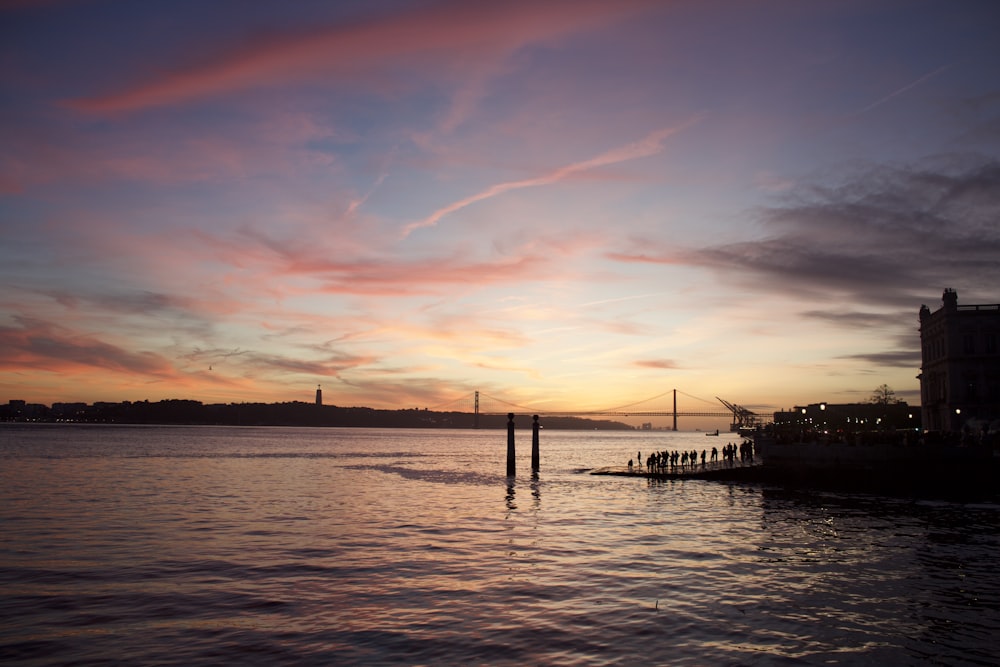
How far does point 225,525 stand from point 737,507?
3101 centimetres

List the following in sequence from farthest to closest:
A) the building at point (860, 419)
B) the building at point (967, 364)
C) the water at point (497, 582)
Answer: the building at point (860, 419), the building at point (967, 364), the water at point (497, 582)

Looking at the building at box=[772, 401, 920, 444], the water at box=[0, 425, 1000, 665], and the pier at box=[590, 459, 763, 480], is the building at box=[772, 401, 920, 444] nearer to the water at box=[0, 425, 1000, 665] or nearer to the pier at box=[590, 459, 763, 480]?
the pier at box=[590, 459, 763, 480]

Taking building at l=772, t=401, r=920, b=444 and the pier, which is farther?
building at l=772, t=401, r=920, b=444

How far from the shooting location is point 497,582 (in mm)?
24125

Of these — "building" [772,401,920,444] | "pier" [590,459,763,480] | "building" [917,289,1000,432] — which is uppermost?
"building" [917,289,1000,432]

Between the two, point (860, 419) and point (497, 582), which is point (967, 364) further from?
point (860, 419)

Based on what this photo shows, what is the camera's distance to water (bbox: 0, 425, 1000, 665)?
1714 cm

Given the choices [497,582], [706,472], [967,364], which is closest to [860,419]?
[967,364]

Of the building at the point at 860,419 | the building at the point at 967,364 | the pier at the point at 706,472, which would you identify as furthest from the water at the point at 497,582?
the building at the point at 860,419

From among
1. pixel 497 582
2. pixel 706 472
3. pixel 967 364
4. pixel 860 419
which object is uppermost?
pixel 967 364

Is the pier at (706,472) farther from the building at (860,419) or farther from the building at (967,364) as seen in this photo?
the building at (860,419)

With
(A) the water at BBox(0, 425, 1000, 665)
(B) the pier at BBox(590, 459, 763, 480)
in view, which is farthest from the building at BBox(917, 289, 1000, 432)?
(A) the water at BBox(0, 425, 1000, 665)

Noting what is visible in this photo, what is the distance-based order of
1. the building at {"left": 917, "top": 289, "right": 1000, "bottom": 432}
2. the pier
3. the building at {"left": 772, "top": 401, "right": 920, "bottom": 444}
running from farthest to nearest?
the building at {"left": 772, "top": 401, "right": 920, "bottom": 444} → the building at {"left": 917, "top": 289, "right": 1000, "bottom": 432} → the pier

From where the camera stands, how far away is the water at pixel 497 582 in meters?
17.1
